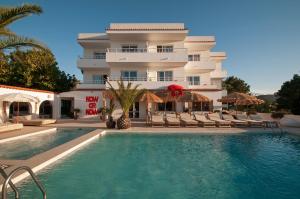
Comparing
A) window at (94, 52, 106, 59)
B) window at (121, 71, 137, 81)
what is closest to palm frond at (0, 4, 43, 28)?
window at (121, 71, 137, 81)

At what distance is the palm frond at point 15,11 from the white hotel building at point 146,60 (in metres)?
16.0

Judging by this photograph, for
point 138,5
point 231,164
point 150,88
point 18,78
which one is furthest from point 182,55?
point 18,78

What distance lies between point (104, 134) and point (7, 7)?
9.85 metres

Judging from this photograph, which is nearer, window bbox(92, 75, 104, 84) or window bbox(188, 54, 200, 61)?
window bbox(92, 75, 104, 84)

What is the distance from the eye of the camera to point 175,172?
772cm

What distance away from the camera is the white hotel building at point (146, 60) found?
84.9ft

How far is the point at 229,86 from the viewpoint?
5094 centimetres

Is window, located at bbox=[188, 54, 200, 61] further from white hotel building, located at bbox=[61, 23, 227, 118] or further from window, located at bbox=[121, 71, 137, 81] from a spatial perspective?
window, located at bbox=[121, 71, 137, 81]

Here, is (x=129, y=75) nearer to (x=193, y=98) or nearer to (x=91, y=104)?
(x=91, y=104)

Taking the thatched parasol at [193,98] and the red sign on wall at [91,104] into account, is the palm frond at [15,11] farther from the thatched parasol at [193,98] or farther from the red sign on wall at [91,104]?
the red sign on wall at [91,104]

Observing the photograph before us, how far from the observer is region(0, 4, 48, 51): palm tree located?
9.31 metres

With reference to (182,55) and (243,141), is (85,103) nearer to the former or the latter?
(182,55)

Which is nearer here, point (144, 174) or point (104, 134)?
point (144, 174)

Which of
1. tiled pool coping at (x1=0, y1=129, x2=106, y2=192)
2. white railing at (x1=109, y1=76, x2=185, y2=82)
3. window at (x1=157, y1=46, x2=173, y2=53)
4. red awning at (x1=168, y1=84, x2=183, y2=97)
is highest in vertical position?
window at (x1=157, y1=46, x2=173, y2=53)
